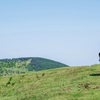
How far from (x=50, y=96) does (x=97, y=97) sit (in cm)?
960

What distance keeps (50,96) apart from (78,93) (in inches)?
211

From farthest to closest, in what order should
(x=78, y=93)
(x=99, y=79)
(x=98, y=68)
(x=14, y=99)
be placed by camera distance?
(x=98, y=68), (x=99, y=79), (x=14, y=99), (x=78, y=93)

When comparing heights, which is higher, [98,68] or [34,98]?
[98,68]

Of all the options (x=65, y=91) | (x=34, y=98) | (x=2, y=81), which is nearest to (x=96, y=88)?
(x=65, y=91)

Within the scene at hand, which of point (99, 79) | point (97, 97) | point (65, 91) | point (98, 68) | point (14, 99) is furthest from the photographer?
point (98, 68)

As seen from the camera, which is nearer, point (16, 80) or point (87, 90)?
point (87, 90)

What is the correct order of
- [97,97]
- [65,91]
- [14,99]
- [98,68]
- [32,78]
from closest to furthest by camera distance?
[97,97]
[65,91]
[14,99]
[98,68]
[32,78]

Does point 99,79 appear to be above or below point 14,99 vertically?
above

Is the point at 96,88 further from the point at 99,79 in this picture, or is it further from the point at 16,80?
the point at 16,80

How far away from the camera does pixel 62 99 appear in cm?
4128

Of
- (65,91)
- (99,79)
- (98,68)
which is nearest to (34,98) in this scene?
(65,91)

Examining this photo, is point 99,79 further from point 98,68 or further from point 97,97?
point 98,68

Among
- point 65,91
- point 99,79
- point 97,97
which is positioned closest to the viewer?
point 97,97

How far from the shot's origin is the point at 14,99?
50.2 m
